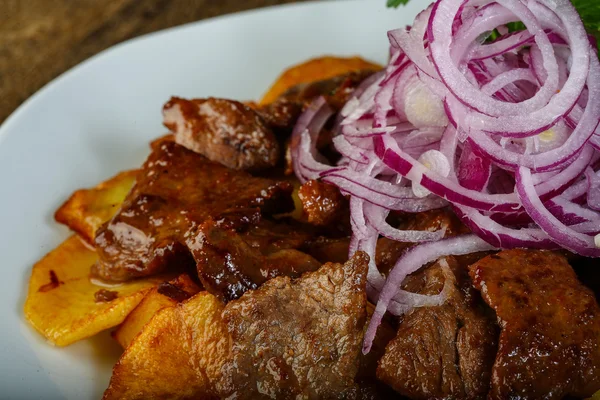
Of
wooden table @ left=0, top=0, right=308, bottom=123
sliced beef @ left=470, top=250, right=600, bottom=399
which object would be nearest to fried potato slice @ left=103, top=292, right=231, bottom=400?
sliced beef @ left=470, top=250, right=600, bottom=399

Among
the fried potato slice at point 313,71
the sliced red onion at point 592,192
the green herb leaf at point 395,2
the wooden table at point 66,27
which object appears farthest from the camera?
the wooden table at point 66,27

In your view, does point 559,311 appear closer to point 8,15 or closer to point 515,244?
point 515,244

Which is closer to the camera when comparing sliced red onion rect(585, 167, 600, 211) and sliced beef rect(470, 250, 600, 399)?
sliced beef rect(470, 250, 600, 399)

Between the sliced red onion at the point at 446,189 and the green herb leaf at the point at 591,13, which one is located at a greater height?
the green herb leaf at the point at 591,13

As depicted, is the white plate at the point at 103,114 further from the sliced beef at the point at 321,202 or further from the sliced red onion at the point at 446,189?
the sliced red onion at the point at 446,189

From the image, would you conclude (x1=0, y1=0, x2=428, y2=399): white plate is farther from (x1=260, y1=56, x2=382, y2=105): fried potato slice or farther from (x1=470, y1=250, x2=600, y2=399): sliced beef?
(x1=470, y1=250, x2=600, y2=399): sliced beef

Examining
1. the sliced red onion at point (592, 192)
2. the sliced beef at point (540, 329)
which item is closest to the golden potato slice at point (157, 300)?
the sliced beef at point (540, 329)

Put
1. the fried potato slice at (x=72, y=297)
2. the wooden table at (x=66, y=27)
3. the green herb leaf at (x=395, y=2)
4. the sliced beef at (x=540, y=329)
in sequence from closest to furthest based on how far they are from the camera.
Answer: the sliced beef at (x=540, y=329) < the fried potato slice at (x=72, y=297) < the green herb leaf at (x=395, y=2) < the wooden table at (x=66, y=27)
